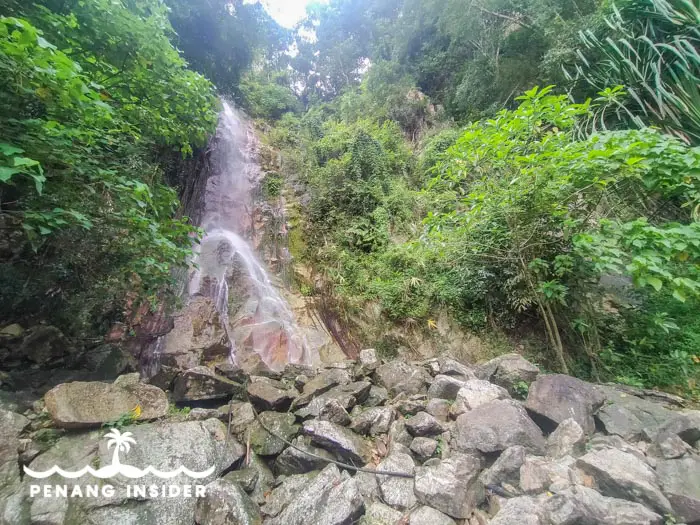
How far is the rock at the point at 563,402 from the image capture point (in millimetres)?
2562

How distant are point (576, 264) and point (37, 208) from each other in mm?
5600

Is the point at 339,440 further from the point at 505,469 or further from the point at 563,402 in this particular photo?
the point at 563,402

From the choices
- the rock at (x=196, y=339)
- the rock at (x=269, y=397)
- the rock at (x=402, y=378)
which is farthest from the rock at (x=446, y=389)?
the rock at (x=196, y=339)

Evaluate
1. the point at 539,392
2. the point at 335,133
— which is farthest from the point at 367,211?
the point at 539,392

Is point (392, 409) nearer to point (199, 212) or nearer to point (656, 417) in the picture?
point (656, 417)

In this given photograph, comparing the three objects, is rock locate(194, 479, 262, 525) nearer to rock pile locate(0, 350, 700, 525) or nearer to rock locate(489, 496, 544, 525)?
rock pile locate(0, 350, 700, 525)

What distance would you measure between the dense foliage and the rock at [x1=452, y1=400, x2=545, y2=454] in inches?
130

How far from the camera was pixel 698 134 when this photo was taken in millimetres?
4152

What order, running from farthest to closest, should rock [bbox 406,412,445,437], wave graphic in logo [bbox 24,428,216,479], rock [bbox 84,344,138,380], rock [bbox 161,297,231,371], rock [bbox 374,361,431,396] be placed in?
rock [bbox 161,297,231,371], rock [bbox 84,344,138,380], rock [bbox 374,361,431,396], rock [bbox 406,412,445,437], wave graphic in logo [bbox 24,428,216,479]

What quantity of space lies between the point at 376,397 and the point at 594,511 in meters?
2.16

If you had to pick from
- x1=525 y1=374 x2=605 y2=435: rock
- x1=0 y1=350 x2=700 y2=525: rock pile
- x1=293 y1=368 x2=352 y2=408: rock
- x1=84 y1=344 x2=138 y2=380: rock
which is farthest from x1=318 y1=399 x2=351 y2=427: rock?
x1=84 y1=344 x2=138 y2=380: rock

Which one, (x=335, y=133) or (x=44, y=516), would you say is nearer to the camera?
(x=44, y=516)

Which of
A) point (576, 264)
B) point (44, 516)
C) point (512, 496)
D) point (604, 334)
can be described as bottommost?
point (512, 496)

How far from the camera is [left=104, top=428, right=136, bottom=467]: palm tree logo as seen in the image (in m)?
2.37
